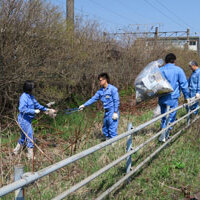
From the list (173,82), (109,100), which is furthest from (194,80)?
(109,100)

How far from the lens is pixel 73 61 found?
868 cm

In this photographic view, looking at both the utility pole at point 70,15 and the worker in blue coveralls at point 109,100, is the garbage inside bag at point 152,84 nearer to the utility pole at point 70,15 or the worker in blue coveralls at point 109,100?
the worker in blue coveralls at point 109,100

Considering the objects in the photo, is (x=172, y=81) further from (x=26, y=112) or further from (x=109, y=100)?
(x=26, y=112)

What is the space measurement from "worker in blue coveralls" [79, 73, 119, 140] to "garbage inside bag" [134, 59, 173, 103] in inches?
21.0

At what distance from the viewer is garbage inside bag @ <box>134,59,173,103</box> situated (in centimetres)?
530

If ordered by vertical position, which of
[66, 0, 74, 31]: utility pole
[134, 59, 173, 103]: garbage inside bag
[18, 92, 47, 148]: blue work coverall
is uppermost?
[66, 0, 74, 31]: utility pole

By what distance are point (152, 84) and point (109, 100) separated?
969 mm

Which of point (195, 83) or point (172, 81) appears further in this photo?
point (195, 83)

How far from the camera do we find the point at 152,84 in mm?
5301

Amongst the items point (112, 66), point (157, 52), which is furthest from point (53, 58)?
point (157, 52)

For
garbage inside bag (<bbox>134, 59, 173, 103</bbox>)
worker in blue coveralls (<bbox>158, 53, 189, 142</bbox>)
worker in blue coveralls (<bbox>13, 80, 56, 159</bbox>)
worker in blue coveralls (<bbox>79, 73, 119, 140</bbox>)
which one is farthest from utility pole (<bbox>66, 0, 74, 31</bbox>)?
worker in blue coveralls (<bbox>13, 80, 56, 159</bbox>)

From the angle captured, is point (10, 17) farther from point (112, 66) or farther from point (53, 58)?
point (112, 66)

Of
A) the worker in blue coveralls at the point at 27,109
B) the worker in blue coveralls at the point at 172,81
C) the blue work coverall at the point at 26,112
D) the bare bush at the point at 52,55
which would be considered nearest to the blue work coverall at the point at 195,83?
the worker in blue coveralls at the point at 172,81

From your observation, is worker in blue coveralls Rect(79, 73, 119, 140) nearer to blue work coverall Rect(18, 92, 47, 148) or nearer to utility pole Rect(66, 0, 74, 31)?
blue work coverall Rect(18, 92, 47, 148)
